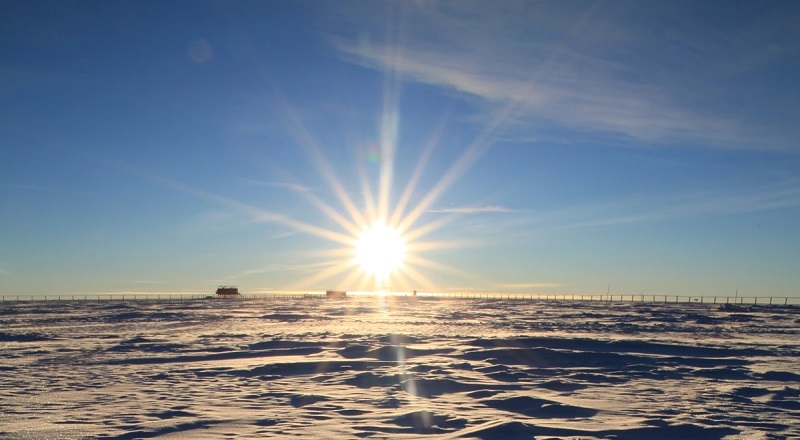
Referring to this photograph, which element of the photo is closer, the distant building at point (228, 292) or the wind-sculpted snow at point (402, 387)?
the wind-sculpted snow at point (402, 387)

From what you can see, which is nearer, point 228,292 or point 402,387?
point 402,387

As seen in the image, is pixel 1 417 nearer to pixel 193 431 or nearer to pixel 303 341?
pixel 193 431

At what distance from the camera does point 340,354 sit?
21203mm

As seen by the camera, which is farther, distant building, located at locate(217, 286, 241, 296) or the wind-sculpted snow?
distant building, located at locate(217, 286, 241, 296)

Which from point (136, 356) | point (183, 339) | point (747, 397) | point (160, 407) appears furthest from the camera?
point (183, 339)

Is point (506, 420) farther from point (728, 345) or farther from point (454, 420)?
point (728, 345)

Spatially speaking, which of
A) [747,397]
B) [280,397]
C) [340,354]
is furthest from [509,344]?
[280,397]

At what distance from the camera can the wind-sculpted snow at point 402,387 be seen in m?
10.8

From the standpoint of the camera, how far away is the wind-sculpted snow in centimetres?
1082

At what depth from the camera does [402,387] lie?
588 inches

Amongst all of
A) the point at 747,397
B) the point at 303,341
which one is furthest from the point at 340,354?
the point at 747,397

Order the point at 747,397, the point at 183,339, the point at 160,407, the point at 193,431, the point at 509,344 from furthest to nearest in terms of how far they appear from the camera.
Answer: the point at 183,339 < the point at 509,344 < the point at 747,397 < the point at 160,407 < the point at 193,431

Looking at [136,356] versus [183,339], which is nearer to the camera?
[136,356]

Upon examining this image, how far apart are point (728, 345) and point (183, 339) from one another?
23666 mm
